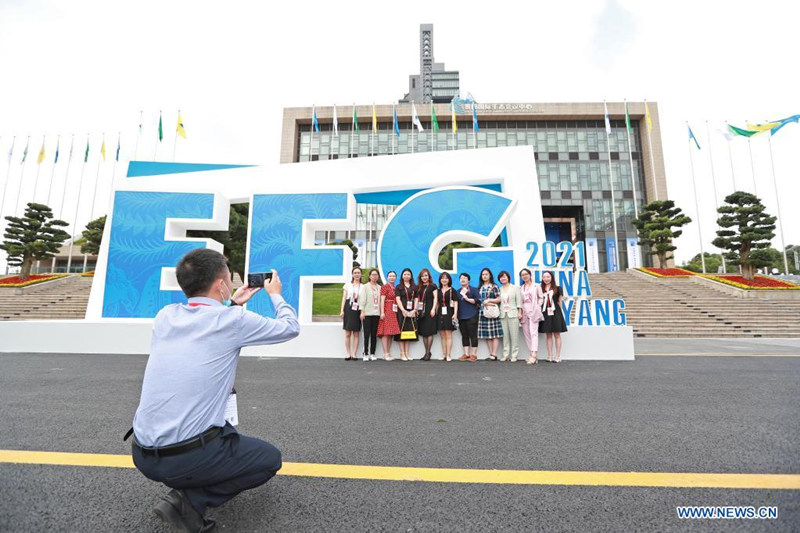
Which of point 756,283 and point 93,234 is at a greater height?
point 93,234

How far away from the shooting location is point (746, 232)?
20891 millimetres

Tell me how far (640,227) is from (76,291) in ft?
121

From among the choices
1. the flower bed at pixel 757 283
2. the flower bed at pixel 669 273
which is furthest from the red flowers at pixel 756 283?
the flower bed at pixel 669 273

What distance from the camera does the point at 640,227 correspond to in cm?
2867

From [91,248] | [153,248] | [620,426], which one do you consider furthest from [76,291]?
[620,426]

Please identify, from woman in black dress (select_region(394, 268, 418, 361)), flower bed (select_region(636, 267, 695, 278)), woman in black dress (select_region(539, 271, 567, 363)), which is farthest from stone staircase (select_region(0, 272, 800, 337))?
woman in black dress (select_region(394, 268, 418, 361))

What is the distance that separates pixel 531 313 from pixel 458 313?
1.27m

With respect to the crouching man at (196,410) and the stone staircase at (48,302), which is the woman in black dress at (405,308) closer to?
the crouching man at (196,410)

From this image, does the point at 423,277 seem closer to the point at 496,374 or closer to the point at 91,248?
the point at 496,374

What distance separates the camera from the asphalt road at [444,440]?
1752 millimetres

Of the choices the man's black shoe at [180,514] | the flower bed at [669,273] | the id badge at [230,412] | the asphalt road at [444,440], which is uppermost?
the flower bed at [669,273]

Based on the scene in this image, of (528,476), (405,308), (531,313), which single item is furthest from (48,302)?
(528,476)

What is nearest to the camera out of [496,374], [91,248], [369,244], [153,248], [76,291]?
[496,374]

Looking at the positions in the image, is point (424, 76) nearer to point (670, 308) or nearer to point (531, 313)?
point (670, 308)
